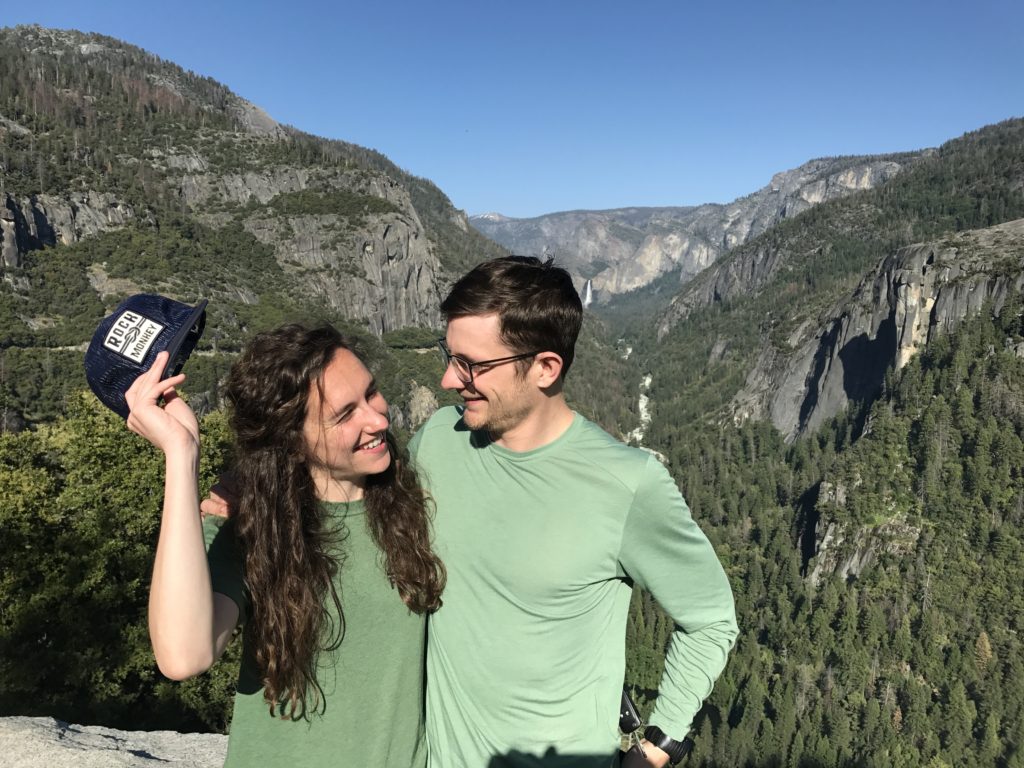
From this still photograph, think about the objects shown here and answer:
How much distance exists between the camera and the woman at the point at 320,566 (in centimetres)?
296

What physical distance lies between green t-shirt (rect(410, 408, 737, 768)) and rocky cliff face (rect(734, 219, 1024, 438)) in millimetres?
140634

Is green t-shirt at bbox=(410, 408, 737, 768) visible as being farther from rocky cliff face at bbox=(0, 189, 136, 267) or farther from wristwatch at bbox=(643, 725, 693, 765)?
rocky cliff face at bbox=(0, 189, 136, 267)

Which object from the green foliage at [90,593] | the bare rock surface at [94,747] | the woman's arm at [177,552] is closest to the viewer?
the woman's arm at [177,552]

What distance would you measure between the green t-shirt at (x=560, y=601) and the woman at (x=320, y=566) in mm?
207

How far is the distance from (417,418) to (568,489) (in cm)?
10593

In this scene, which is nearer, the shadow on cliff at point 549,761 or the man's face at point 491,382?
the shadow on cliff at point 549,761

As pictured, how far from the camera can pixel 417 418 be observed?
107875 mm

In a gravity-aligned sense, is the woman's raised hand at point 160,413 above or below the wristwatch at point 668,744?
above

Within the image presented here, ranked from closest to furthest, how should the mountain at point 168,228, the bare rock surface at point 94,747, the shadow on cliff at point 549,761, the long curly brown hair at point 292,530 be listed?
1. the long curly brown hair at point 292,530
2. the shadow on cliff at point 549,761
3. the bare rock surface at point 94,747
4. the mountain at point 168,228

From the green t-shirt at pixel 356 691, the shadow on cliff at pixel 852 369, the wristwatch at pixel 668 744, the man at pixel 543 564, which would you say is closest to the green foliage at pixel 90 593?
the green t-shirt at pixel 356 691

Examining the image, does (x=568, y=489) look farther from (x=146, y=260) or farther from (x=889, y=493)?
(x=889, y=493)

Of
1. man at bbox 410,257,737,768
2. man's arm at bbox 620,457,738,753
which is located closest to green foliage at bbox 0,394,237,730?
man at bbox 410,257,737,768

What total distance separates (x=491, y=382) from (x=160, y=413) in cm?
159

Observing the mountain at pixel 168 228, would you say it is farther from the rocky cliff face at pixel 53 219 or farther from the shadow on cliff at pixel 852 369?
the shadow on cliff at pixel 852 369
